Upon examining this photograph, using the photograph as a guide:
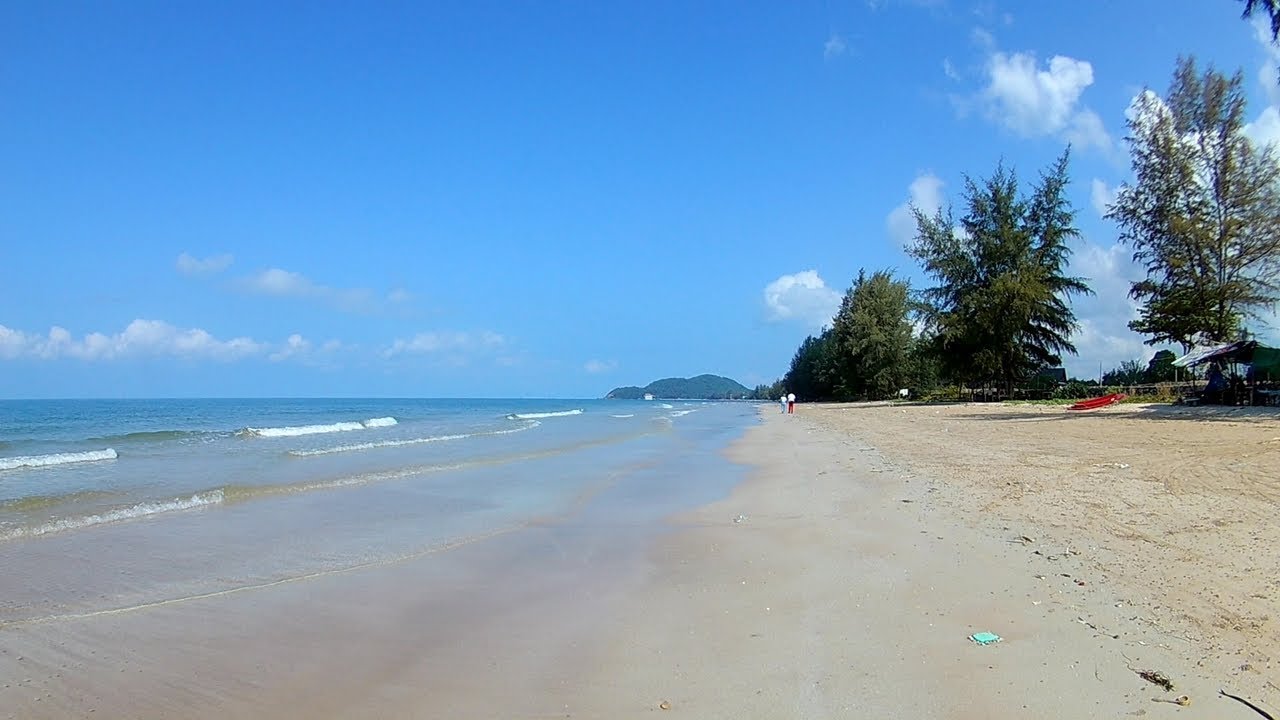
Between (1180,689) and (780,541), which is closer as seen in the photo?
(1180,689)

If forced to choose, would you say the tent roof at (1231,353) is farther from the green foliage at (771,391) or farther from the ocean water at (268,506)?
the green foliage at (771,391)

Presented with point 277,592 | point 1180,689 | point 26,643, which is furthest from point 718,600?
point 26,643

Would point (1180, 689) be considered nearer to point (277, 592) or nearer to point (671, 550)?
point (671, 550)

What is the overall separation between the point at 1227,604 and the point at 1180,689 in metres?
1.71

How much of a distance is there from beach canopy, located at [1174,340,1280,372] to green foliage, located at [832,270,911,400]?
1432 inches

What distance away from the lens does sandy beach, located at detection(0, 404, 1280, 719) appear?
4004 millimetres

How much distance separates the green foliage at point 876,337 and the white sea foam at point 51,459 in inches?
2346

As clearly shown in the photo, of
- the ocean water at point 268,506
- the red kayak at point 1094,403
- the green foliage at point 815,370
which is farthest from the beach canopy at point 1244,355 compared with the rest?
the green foliage at point 815,370

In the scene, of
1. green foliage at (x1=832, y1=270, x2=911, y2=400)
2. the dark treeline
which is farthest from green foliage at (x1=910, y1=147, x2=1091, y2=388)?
green foliage at (x1=832, y1=270, x2=911, y2=400)

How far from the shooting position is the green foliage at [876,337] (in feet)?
223

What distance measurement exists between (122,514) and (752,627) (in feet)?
33.4

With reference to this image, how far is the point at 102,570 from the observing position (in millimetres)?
7316

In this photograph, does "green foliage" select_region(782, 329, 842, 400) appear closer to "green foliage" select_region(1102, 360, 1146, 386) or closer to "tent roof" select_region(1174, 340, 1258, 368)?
"green foliage" select_region(1102, 360, 1146, 386)

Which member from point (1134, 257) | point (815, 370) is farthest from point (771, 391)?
point (1134, 257)
